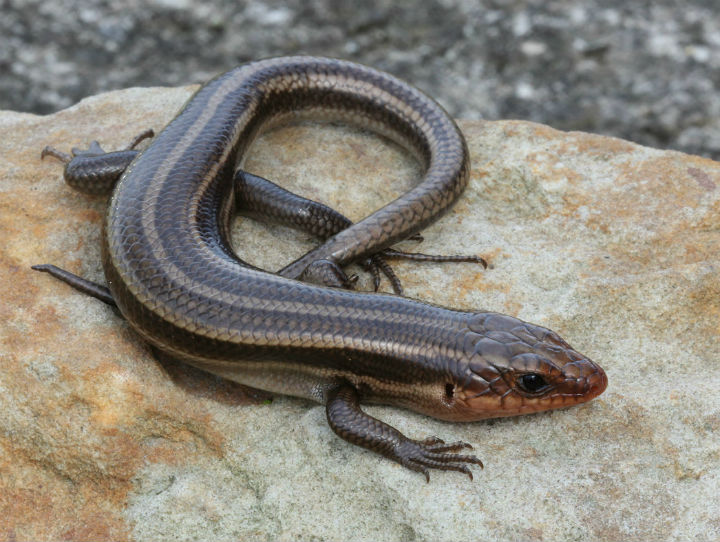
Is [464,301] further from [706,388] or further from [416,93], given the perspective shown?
[416,93]

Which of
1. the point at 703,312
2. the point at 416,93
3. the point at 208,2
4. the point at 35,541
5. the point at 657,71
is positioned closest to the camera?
the point at 35,541

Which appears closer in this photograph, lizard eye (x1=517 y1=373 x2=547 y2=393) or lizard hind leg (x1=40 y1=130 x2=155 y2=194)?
lizard eye (x1=517 y1=373 x2=547 y2=393)

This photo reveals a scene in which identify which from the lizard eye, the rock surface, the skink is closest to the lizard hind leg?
the rock surface

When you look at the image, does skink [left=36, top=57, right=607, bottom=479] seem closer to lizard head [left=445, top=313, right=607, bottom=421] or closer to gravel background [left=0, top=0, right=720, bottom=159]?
lizard head [left=445, top=313, right=607, bottom=421]

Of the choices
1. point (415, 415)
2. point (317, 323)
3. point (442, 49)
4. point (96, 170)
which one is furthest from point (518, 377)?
point (442, 49)

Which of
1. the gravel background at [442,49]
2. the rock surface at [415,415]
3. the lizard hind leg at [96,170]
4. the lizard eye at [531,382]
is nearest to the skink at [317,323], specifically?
the lizard eye at [531,382]

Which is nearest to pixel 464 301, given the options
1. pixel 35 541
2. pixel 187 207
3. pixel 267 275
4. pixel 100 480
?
pixel 267 275

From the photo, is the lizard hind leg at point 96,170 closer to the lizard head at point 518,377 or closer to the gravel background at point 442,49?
the lizard head at point 518,377
